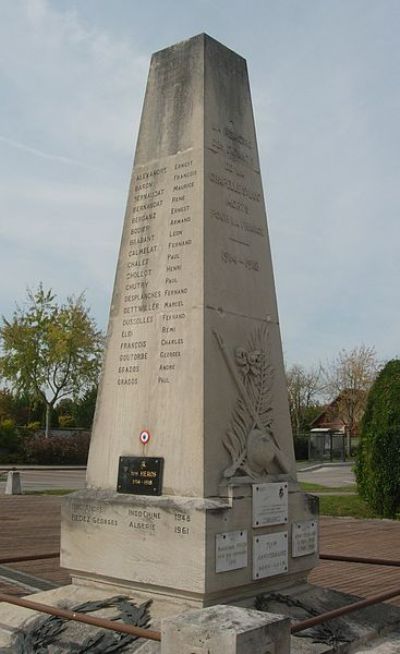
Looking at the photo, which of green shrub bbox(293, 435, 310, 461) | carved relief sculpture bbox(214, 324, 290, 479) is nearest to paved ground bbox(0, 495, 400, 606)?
carved relief sculpture bbox(214, 324, 290, 479)

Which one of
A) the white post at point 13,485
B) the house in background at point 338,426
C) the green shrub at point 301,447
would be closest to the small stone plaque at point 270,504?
the white post at point 13,485

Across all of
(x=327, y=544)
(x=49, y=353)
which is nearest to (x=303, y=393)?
(x=49, y=353)

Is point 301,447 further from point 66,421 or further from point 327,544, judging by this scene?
point 327,544

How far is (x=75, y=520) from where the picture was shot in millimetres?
5820

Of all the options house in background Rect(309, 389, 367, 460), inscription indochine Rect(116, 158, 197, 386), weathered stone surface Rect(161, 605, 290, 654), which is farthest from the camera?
house in background Rect(309, 389, 367, 460)

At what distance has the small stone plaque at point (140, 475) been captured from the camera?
5.47 m

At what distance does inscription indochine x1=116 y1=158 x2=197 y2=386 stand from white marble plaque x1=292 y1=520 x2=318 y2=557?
1632 mm

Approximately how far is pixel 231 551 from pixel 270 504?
0.58m

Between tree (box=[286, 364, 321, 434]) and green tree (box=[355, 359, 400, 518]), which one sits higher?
tree (box=[286, 364, 321, 434])

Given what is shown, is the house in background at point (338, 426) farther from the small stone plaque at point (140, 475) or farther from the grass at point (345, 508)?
the small stone plaque at point (140, 475)

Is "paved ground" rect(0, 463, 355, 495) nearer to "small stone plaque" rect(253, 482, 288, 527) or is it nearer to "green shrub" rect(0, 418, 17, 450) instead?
"green shrub" rect(0, 418, 17, 450)

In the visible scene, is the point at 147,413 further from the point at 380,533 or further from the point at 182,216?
the point at 380,533

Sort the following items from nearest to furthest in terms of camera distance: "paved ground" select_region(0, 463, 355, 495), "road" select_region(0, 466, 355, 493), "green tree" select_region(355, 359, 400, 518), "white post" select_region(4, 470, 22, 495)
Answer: "green tree" select_region(355, 359, 400, 518) < "white post" select_region(4, 470, 22, 495) < "road" select_region(0, 466, 355, 493) < "paved ground" select_region(0, 463, 355, 495)

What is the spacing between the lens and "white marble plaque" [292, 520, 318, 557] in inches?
231
